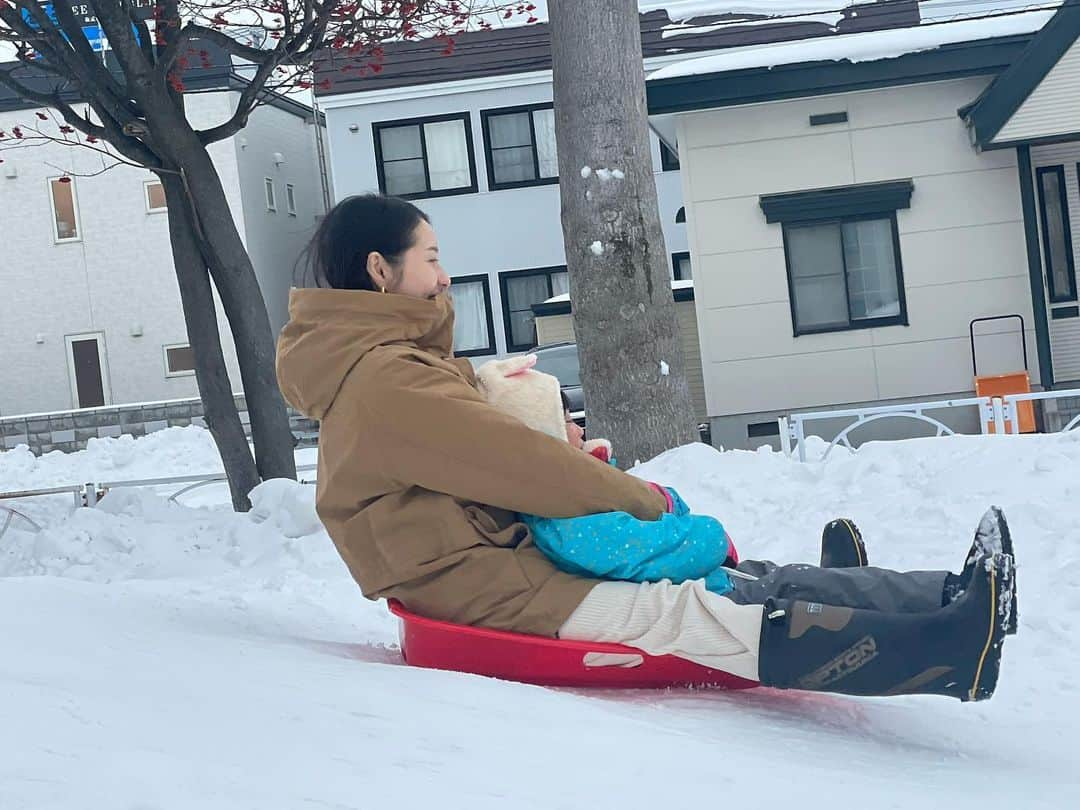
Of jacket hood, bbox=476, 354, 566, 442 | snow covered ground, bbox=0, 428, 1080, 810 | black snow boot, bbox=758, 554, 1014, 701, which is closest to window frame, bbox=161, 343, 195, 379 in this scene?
snow covered ground, bbox=0, 428, 1080, 810

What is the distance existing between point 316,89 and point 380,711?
21.8 meters

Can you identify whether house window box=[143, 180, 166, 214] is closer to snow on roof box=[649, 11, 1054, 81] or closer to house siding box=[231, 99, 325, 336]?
house siding box=[231, 99, 325, 336]

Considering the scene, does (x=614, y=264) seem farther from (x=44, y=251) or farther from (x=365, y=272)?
(x=44, y=251)

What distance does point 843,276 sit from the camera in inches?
591

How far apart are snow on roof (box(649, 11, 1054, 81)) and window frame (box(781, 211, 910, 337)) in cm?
187

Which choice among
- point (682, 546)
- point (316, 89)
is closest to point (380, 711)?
point (682, 546)

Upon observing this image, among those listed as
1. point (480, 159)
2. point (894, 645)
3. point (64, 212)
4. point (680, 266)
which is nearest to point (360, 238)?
point (894, 645)

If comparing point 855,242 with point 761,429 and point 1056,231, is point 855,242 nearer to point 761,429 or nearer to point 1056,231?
point 761,429

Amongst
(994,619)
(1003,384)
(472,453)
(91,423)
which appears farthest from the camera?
(91,423)

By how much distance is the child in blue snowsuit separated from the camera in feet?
10.6

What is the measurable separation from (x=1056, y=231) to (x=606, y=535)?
1400 cm

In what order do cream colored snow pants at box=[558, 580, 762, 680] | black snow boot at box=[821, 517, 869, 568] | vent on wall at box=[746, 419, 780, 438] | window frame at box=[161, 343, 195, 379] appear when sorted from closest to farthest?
cream colored snow pants at box=[558, 580, 762, 680] → black snow boot at box=[821, 517, 869, 568] → vent on wall at box=[746, 419, 780, 438] → window frame at box=[161, 343, 195, 379]

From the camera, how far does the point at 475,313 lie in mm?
23516

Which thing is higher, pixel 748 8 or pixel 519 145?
pixel 748 8
